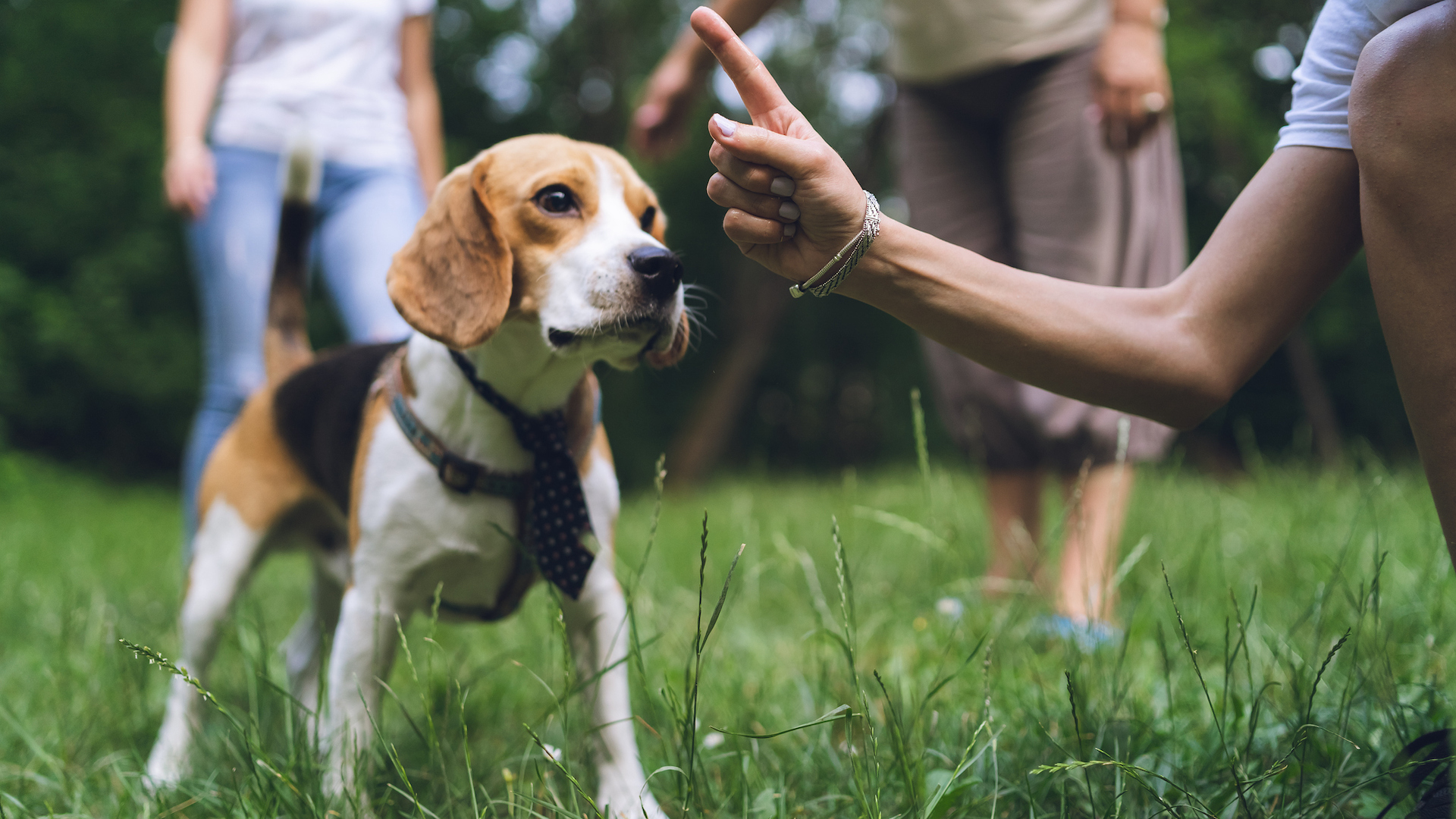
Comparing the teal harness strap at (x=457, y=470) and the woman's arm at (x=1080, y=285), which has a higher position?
the woman's arm at (x=1080, y=285)

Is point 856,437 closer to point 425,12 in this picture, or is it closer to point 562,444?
point 425,12

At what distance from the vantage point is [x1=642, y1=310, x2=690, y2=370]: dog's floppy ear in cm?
183

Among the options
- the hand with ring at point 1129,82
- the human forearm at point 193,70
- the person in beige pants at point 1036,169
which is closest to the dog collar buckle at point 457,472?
the person in beige pants at point 1036,169

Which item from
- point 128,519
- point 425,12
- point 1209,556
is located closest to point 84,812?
point 425,12

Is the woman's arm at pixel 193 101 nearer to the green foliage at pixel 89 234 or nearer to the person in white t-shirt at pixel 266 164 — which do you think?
the person in white t-shirt at pixel 266 164

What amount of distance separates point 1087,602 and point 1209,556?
1.64 metres

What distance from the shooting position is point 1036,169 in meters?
2.79

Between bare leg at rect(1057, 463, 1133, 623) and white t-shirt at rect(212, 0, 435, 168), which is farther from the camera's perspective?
white t-shirt at rect(212, 0, 435, 168)

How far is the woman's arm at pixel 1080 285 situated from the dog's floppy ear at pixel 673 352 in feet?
1.71

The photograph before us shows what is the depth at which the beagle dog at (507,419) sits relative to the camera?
5.75 ft

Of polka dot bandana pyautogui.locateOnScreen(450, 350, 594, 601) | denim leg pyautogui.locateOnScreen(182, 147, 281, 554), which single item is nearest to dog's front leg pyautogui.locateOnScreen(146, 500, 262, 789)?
denim leg pyautogui.locateOnScreen(182, 147, 281, 554)

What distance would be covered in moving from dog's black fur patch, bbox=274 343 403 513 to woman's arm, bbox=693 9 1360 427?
117cm

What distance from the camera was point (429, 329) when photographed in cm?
174

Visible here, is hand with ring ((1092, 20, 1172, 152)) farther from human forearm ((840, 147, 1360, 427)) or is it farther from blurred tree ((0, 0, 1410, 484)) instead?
blurred tree ((0, 0, 1410, 484))
